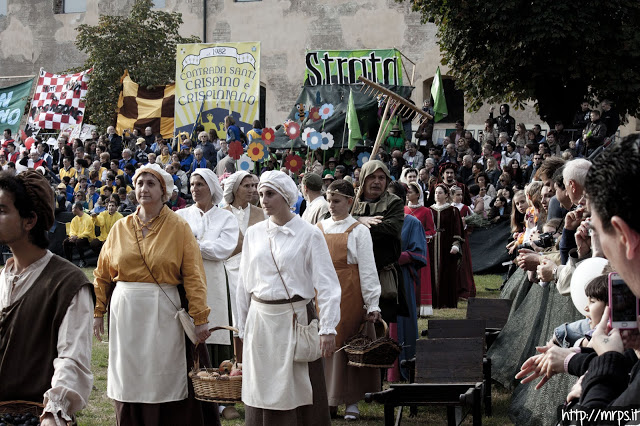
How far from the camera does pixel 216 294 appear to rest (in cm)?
752

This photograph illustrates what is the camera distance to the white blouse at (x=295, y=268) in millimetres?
5785

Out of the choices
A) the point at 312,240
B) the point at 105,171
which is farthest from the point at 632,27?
the point at 312,240

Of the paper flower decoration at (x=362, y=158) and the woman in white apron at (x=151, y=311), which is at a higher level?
Result: the paper flower decoration at (x=362, y=158)

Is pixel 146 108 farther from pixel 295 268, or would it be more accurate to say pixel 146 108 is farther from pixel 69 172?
pixel 295 268

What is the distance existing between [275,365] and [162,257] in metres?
1.02

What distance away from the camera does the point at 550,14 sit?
19.6 m

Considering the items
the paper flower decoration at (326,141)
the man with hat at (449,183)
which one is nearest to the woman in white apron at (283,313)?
the man with hat at (449,183)

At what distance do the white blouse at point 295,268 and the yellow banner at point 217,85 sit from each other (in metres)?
15.4

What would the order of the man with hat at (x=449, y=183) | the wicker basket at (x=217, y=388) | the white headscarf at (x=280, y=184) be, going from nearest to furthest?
the wicker basket at (x=217, y=388)
the white headscarf at (x=280, y=184)
the man with hat at (x=449, y=183)

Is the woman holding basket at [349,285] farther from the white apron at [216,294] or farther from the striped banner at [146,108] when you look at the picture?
the striped banner at [146,108]

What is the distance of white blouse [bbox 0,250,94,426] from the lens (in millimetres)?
3555

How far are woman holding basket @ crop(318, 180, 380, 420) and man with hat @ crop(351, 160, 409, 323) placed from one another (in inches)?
14.2

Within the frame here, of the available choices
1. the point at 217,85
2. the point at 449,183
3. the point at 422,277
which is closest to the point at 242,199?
the point at 422,277

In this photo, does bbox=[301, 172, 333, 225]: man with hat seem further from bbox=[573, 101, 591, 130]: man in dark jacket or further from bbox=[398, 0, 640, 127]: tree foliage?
bbox=[398, 0, 640, 127]: tree foliage
